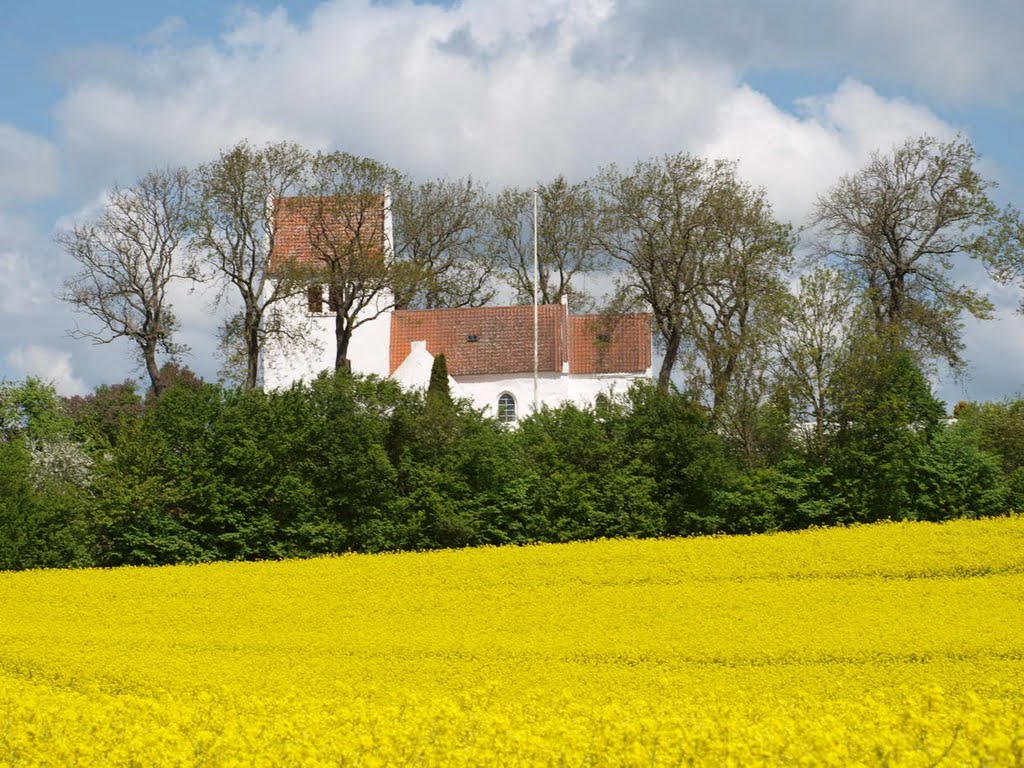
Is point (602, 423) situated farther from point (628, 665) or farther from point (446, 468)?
point (628, 665)

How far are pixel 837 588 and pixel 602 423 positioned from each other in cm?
1241

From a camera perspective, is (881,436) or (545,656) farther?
(881,436)

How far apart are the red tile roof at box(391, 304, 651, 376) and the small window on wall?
31.0 feet

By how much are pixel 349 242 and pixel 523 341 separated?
49.2 feet

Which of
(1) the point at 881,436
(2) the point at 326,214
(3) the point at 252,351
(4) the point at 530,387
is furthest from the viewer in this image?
(4) the point at 530,387

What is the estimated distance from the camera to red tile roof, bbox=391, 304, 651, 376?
219 ft

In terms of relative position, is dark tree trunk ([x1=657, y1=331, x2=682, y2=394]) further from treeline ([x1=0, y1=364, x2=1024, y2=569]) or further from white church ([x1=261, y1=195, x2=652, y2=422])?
treeline ([x1=0, y1=364, x2=1024, y2=569])

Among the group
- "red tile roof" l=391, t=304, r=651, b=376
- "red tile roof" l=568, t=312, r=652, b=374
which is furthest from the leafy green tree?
"red tile roof" l=568, t=312, r=652, b=374

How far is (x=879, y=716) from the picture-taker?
10586mm

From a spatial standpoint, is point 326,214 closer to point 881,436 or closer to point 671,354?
point 671,354

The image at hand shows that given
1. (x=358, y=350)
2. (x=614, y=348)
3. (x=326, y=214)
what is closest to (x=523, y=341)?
(x=614, y=348)

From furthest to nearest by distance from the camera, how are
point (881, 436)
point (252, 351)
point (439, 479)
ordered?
1. point (252, 351)
2. point (881, 436)
3. point (439, 479)

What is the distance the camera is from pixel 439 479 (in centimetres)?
3656

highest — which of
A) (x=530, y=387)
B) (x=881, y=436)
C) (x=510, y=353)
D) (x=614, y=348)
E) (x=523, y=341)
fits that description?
(x=523, y=341)
